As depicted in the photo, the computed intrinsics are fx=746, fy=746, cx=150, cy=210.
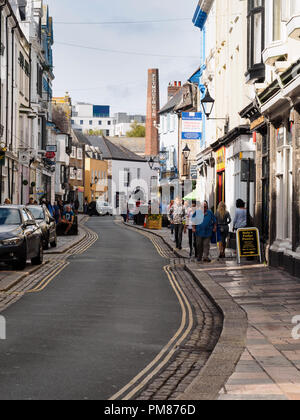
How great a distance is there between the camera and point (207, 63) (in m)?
39.1

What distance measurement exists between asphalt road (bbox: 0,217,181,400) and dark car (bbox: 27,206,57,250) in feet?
26.6

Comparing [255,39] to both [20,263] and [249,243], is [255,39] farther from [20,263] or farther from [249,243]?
[20,263]

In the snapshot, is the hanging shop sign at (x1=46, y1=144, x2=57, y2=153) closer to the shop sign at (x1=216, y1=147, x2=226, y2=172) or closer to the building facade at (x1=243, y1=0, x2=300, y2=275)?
the shop sign at (x1=216, y1=147, x2=226, y2=172)

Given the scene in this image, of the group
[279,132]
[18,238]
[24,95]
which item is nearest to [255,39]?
[279,132]

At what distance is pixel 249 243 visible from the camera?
20250mm

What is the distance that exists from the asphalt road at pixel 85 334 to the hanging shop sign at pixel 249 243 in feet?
11.8

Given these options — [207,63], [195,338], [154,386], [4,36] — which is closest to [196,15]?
[207,63]

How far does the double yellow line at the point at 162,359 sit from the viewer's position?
657cm

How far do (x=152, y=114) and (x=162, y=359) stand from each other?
3470 inches

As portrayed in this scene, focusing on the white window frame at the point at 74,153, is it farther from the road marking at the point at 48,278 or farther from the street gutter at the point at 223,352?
the street gutter at the point at 223,352

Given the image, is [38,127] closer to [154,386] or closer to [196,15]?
[196,15]

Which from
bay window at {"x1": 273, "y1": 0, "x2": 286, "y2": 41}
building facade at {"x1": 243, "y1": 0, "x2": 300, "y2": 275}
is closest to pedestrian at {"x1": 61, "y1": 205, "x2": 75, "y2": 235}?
building facade at {"x1": 243, "y1": 0, "x2": 300, "y2": 275}

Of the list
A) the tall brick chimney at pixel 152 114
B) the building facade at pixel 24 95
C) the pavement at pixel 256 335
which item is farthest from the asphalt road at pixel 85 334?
the tall brick chimney at pixel 152 114
